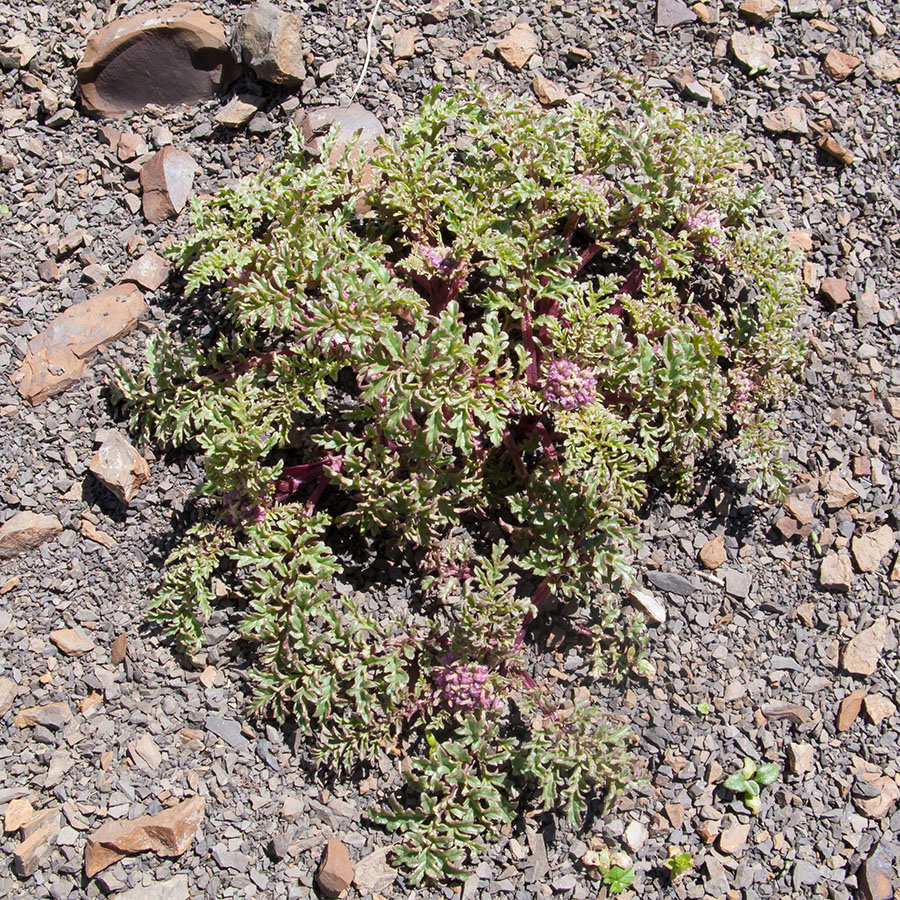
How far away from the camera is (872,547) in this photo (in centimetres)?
396

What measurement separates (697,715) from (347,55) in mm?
3584

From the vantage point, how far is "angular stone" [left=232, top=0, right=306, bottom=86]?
446cm

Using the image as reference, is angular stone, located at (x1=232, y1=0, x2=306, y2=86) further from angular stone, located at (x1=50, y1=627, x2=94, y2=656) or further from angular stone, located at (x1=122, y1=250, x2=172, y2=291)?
angular stone, located at (x1=50, y1=627, x2=94, y2=656)

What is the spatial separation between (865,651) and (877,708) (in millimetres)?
230

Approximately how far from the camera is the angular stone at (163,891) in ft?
10.4

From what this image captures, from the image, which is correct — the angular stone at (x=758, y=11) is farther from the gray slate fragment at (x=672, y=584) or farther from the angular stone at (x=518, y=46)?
the gray slate fragment at (x=672, y=584)

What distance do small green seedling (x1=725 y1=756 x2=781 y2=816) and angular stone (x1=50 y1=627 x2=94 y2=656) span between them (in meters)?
2.59

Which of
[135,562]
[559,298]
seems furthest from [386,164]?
[135,562]

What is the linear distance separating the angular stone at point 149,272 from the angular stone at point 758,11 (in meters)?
3.28

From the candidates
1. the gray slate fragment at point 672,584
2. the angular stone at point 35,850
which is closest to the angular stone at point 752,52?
the gray slate fragment at point 672,584

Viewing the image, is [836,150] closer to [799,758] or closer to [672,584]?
[672,584]

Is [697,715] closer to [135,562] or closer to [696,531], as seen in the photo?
[696,531]

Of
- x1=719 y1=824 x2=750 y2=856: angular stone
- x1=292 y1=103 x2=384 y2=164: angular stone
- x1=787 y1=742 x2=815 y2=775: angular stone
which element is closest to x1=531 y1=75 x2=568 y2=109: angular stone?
x1=292 y1=103 x2=384 y2=164: angular stone

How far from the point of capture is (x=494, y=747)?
340cm
